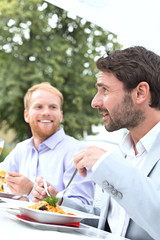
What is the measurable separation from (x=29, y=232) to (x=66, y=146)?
1.60m

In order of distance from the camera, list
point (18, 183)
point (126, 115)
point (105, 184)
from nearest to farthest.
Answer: point (105, 184) → point (126, 115) → point (18, 183)

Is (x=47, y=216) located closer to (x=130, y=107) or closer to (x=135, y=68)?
(x=130, y=107)

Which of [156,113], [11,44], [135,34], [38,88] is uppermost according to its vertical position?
[11,44]

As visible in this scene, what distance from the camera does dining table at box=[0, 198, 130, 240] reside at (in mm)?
1214

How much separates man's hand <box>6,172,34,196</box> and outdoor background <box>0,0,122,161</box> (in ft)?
37.4

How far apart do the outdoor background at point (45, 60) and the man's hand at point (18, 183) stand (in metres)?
11.4

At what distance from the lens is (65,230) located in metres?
1.47

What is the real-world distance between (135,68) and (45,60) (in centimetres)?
1221

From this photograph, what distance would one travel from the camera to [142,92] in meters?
1.79

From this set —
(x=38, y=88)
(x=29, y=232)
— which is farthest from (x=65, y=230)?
(x=38, y=88)

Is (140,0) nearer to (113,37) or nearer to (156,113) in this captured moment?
(156,113)

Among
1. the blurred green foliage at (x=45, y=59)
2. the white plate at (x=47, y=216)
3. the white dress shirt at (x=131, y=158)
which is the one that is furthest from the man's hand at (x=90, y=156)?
the blurred green foliage at (x=45, y=59)

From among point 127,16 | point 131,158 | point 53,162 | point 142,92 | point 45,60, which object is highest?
point 45,60

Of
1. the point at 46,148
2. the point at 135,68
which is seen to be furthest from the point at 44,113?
the point at 135,68
